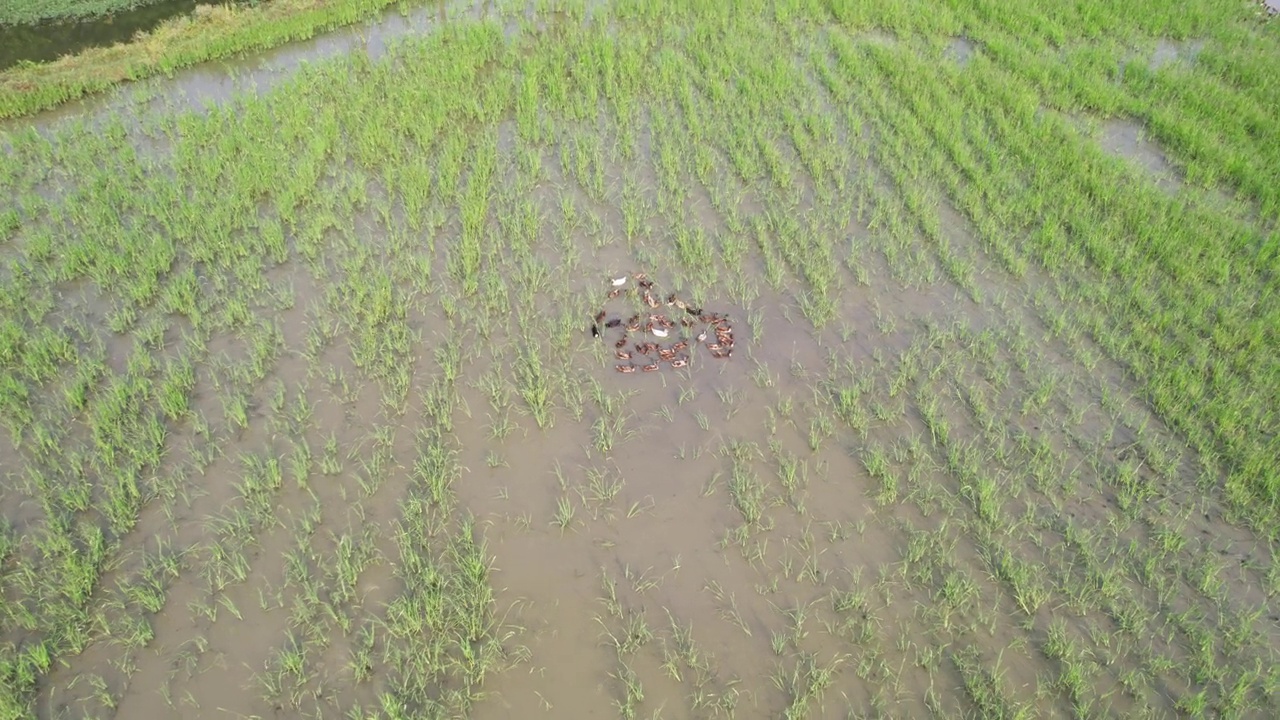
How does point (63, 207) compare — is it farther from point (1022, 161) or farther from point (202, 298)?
point (1022, 161)

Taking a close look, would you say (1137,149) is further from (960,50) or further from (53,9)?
(53,9)

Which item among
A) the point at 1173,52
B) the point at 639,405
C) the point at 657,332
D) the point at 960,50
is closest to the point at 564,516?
the point at 639,405

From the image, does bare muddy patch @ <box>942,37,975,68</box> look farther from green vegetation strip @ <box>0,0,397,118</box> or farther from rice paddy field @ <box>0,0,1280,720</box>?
green vegetation strip @ <box>0,0,397,118</box>

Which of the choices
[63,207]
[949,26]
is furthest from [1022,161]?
[63,207]

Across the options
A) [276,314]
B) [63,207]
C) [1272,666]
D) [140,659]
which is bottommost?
[1272,666]

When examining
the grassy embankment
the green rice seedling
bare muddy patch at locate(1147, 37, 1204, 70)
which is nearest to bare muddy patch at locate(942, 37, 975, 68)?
bare muddy patch at locate(1147, 37, 1204, 70)

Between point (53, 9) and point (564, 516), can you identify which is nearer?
point (564, 516)

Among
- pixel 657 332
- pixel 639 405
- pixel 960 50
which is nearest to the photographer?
pixel 639 405
